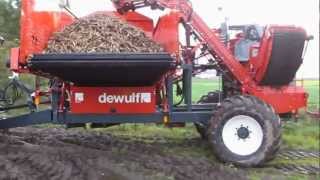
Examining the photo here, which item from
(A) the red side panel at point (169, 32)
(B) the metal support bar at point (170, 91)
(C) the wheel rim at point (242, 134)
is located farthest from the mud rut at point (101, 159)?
(A) the red side panel at point (169, 32)

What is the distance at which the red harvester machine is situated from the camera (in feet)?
30.7

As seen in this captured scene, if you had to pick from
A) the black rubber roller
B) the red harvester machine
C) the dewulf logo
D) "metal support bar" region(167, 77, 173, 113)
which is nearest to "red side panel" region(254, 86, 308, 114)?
the red harvester machine

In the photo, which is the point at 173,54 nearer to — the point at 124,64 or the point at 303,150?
the point at 124,64

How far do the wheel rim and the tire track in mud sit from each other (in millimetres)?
466

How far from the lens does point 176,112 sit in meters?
10.2

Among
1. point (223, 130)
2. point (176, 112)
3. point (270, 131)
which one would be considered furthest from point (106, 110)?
point (270, 131)

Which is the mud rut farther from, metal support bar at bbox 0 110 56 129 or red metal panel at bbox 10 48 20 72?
red metal panel at bbox 10 48 20 72

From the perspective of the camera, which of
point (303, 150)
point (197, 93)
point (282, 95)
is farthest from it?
point (197, 93)

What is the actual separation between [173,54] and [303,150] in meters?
3.22

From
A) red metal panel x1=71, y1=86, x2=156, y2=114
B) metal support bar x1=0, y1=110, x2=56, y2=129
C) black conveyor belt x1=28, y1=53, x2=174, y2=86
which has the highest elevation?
black conveyor belt x1=28, y1=53, x2=174, y2=86

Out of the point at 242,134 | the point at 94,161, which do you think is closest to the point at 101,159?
the point at 94,161

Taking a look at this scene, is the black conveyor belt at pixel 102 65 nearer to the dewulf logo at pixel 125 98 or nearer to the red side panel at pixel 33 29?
the red side panel at pixel 33 29

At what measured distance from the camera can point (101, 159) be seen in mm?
9109

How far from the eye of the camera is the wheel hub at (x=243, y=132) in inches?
389
